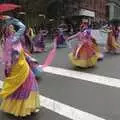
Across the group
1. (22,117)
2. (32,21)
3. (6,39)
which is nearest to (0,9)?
(6,39)

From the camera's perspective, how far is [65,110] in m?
9.14

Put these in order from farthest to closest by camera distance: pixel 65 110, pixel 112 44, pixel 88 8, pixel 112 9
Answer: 1. pixel 112 9
2. pixel 88 8
3. pixel 112 44
4. pixel 65 110

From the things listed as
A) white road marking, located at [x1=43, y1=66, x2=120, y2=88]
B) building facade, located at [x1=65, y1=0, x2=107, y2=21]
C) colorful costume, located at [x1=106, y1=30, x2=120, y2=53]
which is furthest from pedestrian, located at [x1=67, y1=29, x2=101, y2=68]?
building facade, located at [x1=65, y1=0, x2=107, y2=21]

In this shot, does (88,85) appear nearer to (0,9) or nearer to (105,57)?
(0,9)

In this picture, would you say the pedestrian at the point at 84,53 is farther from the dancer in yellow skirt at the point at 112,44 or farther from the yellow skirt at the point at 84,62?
the dancer in yellow skirt at the point at 112,44

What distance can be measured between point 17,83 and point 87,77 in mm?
5159

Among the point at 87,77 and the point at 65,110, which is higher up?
the point at 65,110

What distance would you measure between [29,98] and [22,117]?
15.6 inches

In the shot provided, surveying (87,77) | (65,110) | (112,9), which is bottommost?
(112,9)

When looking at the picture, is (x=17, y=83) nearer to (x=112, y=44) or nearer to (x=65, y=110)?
(x=65, y=110)

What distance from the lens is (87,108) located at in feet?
30.4

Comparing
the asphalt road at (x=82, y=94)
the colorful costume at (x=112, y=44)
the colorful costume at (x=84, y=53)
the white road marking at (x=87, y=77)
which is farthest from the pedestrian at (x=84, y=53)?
the colorful costume at (x=112, y=44)

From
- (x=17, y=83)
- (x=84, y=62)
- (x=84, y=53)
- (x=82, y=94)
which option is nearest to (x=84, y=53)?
(x=84, y=53)

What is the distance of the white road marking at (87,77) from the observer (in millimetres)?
12303
